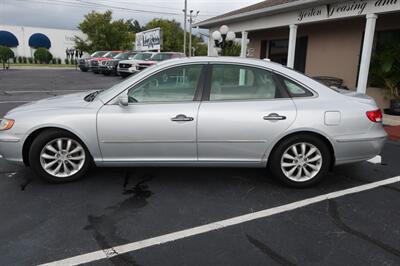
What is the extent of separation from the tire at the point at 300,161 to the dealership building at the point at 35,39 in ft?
169

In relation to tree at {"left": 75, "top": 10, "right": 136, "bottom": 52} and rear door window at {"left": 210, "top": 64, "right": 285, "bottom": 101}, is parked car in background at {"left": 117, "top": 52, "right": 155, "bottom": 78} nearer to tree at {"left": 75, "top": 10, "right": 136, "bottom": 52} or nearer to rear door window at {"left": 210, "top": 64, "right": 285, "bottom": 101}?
rear door window at {"left": 210, "top": 64, "right": 285, "bottom": 101}

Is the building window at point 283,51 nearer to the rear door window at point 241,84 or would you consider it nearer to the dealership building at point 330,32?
the dealership building at point 330,32

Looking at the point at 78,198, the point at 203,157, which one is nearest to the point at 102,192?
the point at 78,198

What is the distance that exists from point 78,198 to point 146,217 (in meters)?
0.91

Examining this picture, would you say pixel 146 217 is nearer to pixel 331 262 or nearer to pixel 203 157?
pixel 203 157

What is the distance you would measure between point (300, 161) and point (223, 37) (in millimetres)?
11932

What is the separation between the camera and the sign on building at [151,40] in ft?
98.9

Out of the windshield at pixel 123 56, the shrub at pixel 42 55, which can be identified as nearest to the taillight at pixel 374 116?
the windshield at pixel 123 56

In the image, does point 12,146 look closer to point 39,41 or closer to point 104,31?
point 104,31

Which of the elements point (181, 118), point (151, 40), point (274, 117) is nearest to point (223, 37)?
point (274, 117)

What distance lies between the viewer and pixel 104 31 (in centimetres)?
4378

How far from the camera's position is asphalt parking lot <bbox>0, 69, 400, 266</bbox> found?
276cm

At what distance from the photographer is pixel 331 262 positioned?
2.69 meters

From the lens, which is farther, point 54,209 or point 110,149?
point 110,149
